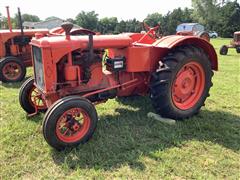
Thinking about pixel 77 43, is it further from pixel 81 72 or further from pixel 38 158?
pixel 38 158

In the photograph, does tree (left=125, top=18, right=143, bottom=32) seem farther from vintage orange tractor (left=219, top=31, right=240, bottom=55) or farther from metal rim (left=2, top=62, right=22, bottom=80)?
vintage orange tractor (left=219, top=31, right=240, bottom=55)

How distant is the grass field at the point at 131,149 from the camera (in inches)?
125

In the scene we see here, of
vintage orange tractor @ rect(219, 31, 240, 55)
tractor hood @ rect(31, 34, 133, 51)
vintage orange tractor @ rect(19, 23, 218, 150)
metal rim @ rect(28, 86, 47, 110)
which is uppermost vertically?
tractor hood @ rect(31, 34, 133, 51)

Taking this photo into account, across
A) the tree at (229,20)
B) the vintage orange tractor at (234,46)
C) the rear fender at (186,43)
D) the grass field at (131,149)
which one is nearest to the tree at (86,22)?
the tree at (229,20)

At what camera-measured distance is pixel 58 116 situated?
3424 millimetres

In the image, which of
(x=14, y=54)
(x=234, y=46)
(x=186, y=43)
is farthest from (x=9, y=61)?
(x=234, y=46)

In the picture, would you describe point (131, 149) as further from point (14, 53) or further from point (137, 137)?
point (14, 53)

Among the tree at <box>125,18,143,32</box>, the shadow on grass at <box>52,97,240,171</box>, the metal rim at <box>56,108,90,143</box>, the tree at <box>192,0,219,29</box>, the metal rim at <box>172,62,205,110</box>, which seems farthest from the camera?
the tree at <box>192,0,219,29</box>

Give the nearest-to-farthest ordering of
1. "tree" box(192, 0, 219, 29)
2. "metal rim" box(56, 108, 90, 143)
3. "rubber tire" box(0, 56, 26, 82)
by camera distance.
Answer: "metal rim" box(56, 108, 90, 143) < "rubber tire" box(0, 56, 26, 82) < "tree" box(192, 0, 219, 29)

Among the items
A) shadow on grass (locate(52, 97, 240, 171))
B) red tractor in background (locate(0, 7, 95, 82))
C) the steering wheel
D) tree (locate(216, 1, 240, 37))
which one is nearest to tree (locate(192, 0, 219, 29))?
tree (locate(216, 1, 240, 37))

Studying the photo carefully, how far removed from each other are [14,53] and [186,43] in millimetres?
5387

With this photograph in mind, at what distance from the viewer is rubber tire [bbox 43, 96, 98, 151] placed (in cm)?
338

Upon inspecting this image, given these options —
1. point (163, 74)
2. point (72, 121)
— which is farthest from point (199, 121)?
point (72, 121)

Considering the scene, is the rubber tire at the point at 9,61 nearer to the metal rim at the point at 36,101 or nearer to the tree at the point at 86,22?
the metal rim at the point at 36,101
